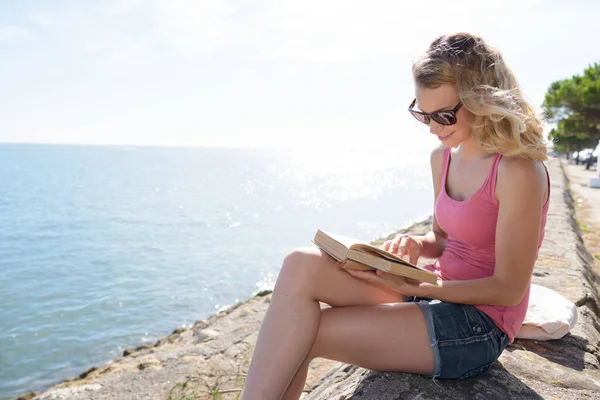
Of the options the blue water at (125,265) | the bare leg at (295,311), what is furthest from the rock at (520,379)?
the blue water at (125,265)

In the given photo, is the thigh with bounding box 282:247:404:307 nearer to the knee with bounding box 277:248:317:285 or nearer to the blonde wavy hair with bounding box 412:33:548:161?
the knee with bounding box 277:248:317:285

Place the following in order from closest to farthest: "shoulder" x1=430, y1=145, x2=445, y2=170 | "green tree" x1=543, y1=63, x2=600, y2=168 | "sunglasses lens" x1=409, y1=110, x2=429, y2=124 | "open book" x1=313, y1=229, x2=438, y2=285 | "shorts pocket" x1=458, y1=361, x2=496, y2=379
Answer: "open book" x1=313, y1=229, x2=438, y2=285 < "shorts pocket" x1=458, y1=361, x2=496, y2=379 < "sunglasses lens" x1=409, y1=110, x2=429, y2=124 < "shoulder" x1=430, y1=145, x2=445, y2=170 < "green tree" x1=543, y1=63, x2=600, y2=168

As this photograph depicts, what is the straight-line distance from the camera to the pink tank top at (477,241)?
2051mm

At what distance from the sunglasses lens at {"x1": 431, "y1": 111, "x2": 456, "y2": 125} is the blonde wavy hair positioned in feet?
0.26

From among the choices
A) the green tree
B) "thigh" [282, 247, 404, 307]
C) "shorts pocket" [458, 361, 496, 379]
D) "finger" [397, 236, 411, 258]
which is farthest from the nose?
the green tree

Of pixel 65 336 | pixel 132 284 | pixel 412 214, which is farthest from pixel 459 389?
pixel 412 214

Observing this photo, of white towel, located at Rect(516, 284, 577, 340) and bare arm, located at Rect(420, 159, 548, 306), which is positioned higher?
bare arm, located at Rect(420, 159, 548, 306)

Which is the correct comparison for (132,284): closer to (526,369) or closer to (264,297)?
(264,297)

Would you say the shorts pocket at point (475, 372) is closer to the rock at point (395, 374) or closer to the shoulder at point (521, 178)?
the rock at point (395, 374)

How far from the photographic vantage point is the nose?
83.2 inches

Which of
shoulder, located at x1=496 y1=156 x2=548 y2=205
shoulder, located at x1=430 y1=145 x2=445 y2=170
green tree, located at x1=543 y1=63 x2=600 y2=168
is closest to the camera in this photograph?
shoulder, located at x1=496 y1=156 x2=548 y2=205

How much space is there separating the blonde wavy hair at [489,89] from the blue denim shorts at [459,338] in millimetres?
658

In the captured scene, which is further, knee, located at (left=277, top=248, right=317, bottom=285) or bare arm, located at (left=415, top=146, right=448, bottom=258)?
bare arm, located at (left=415, top=146, right=448, bottom=258)

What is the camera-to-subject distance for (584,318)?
117 inches
